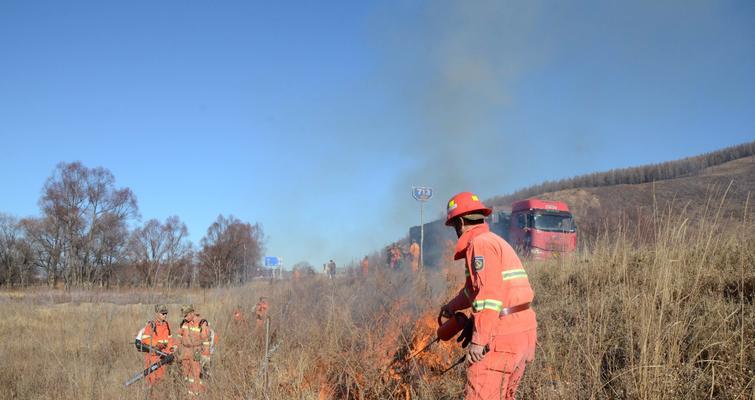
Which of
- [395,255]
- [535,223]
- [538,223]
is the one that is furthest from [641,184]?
[395,255]

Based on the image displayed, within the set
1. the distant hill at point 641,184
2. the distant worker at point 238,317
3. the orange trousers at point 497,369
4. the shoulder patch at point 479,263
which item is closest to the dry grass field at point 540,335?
the distant worker at point 238,317

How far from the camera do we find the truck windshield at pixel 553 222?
18141 mm

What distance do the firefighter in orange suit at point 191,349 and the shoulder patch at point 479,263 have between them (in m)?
3.94

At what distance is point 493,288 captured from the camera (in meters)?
3.01

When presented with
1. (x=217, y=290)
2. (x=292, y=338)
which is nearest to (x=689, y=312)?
(x=292, y=338)

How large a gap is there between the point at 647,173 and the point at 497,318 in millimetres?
54036

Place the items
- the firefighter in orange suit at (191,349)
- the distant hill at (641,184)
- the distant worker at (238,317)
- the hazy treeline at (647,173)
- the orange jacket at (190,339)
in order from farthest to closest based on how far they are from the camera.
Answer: the hazy treeline at (647,173) → the distant hill at (641,184) → the distant worker at (238,317) → the orange jacket at (190,339) → the firefighter in orange suit at (191,349)

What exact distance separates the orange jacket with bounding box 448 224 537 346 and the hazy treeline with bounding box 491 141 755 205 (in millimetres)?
38624

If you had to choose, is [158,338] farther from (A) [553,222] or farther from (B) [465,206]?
(A) [553,222]

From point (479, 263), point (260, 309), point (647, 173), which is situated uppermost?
point (647, 173)

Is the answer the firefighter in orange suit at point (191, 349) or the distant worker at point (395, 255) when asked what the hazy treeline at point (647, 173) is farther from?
the firefighter in orange suit at point (191, 349)

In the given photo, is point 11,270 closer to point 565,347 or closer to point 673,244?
point 565,347

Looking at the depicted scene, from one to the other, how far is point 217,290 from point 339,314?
A: 4297mm

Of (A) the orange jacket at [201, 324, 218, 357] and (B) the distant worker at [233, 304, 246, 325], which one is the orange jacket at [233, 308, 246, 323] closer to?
(B) the distant worker at [233, 304, 246, 325]
